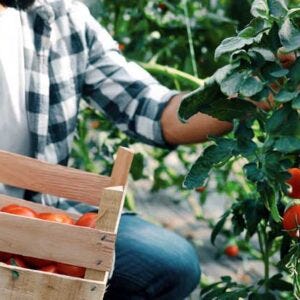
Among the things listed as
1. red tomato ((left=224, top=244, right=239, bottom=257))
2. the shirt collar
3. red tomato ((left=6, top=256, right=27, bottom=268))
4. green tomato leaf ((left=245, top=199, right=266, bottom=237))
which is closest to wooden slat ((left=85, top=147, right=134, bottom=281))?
red tomato ((left=6, top=256, right=27, bottom=268))

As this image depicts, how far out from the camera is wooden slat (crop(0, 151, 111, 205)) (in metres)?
1.31

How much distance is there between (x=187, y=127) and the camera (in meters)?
1.66

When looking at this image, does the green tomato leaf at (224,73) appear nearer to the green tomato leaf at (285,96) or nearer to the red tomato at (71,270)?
the green tomato leaf at (285,96)

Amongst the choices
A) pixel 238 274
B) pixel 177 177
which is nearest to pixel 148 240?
pixel 177 177

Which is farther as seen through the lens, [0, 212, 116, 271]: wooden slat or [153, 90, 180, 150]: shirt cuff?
[153, 90, 180, 150]: shirt cuff

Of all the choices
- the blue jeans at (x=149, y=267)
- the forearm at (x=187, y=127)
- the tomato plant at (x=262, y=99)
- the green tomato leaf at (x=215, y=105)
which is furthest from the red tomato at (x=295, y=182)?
the blue jeans at (x=149, y=267)

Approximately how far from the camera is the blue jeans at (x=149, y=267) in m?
1.62

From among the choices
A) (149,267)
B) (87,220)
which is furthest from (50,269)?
(149,267)

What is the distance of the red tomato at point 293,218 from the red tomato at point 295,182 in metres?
0.02

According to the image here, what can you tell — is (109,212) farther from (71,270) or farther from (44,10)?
(44,10)

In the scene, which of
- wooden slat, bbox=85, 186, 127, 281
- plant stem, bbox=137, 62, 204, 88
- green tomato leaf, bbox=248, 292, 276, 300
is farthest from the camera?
plant stem, bbox=137, 62, 204, 88

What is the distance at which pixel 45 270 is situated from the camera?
1.08 metres

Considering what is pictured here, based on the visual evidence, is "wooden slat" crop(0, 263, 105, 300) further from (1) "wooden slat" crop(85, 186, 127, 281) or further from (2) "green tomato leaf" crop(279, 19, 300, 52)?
(2) "green tomato leaf" crop(279, 19, 300, 52)

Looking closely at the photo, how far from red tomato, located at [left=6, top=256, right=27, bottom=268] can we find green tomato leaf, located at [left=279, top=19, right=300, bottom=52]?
0.47 m
